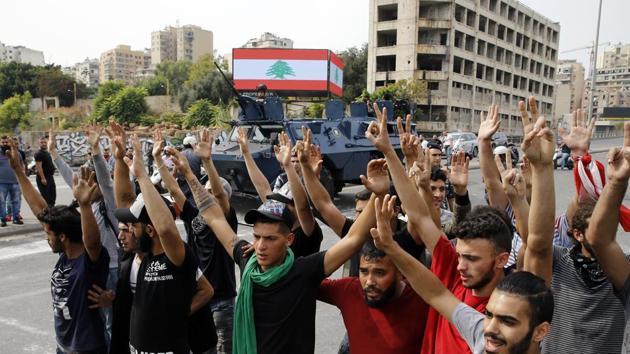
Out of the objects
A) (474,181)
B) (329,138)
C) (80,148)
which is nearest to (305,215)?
(329,138)

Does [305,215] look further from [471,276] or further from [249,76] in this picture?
[249,76]

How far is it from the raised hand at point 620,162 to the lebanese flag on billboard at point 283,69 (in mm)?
23470

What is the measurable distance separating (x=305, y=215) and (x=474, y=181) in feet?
48.9

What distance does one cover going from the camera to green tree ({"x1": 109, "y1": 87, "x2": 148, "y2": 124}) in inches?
1500

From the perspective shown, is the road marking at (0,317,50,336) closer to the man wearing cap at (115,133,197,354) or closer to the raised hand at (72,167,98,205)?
the raised hand at (72,167,98,205)

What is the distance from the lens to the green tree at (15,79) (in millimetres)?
57531

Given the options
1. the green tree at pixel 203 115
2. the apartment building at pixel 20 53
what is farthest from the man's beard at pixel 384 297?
the apartment building at pixel 20 53

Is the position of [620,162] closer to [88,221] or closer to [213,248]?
[213,248]

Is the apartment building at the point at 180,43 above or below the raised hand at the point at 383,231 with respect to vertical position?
above

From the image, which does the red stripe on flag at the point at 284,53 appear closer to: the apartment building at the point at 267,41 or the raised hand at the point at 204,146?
the raised hand at the point at 204,146

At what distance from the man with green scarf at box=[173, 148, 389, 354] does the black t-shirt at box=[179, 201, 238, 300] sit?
3.41ft

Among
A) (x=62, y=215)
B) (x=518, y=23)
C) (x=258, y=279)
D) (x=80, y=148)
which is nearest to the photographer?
(x=258, y=279)

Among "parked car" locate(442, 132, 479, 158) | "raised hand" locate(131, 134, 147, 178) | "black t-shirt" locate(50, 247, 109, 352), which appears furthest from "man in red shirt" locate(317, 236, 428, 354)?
"parked car" locate(442, 132, 479, 158)

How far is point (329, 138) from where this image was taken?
12.0m
